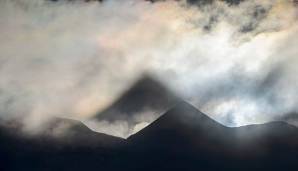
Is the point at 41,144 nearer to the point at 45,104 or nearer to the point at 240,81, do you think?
the point at 45,104

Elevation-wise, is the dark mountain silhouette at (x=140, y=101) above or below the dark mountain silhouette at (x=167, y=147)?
above

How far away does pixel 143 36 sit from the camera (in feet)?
7.47

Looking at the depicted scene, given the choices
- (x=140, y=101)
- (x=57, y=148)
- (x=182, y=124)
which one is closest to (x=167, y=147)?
(x=182, y=124)

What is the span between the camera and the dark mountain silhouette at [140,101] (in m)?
2.24

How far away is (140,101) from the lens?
2.25m

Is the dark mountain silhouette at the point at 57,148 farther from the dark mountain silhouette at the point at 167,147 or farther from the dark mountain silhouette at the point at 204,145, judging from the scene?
the dark mountain silhouette at the point at 204,145

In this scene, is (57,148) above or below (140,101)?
below

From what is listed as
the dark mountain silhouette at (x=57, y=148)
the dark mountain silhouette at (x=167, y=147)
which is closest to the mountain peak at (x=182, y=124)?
the dark mountain silhouette at (x=167, y=147)

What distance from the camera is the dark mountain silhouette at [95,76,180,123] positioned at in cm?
224

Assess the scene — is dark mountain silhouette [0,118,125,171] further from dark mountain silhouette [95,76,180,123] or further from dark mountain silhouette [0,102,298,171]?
dark mountain silhouette [95,76,180,123]

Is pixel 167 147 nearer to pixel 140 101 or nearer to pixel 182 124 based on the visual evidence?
pixel 182 124

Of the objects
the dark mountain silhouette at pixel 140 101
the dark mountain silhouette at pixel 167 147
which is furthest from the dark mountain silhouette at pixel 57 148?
the dark mountain silhouette at pixel 140 101

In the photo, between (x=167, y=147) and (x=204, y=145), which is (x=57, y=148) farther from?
(x=204, y=145)

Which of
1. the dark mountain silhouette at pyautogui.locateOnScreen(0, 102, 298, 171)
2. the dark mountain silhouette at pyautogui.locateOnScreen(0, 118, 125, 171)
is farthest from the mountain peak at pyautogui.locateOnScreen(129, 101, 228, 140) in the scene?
the dark mountain silhouette at pyautogui.locateOnScreen(0, 118, 125, 171)
